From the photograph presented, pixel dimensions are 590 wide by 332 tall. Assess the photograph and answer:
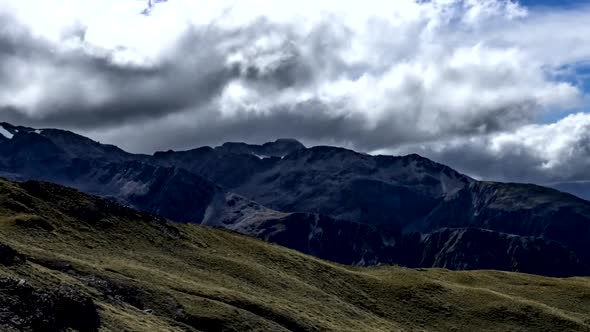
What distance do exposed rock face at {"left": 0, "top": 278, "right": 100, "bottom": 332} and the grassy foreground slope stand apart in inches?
3.6

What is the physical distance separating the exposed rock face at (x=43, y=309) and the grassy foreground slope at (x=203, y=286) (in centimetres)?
9

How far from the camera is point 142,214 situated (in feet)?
401

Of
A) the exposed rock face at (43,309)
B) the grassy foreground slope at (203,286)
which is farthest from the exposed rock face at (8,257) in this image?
the exposed rock face at (43,309)

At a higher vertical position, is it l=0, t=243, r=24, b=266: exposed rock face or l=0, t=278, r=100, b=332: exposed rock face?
l=0, t=243, r=24, b=266: exposed rock face

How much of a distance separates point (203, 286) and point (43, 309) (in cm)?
3724

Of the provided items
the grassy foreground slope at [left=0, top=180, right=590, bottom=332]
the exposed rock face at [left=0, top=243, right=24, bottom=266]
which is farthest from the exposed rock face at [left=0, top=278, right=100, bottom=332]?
the exposed rock face at [left=0, top=243, right=24, bottom=266]

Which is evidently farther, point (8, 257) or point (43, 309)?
point (8, 257)

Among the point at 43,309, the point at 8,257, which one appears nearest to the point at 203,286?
the point at 8,257

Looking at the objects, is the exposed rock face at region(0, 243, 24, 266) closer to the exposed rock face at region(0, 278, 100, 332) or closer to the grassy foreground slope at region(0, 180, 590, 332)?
the grassy foreground slope at region(0, 180, 590, 332)

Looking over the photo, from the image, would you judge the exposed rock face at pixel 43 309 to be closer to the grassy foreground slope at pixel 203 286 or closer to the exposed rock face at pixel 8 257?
the grassy foreground slope at pixel 203 286

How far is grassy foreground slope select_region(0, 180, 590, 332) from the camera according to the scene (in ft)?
199

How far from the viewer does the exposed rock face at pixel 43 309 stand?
1972 inches

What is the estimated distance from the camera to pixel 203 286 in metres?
88.8

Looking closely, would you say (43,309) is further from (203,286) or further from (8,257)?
(203,286)
